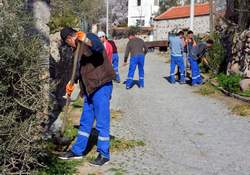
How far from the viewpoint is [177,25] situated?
159 ft

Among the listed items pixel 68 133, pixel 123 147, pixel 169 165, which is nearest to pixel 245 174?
pixel 169 165

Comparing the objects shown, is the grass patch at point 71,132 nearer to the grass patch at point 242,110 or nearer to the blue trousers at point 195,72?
the grass patch at point 242,110

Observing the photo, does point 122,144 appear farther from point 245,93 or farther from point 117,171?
point 245,93

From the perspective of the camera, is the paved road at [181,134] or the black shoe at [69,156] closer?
the paved road at [181,134]

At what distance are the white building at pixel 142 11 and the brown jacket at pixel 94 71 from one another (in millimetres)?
61894

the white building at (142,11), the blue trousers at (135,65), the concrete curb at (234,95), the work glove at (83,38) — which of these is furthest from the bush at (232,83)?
the white building at (142,11)

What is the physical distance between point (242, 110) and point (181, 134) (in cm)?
284

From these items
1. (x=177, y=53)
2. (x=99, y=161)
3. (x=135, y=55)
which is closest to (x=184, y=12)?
(x=177, y=53)

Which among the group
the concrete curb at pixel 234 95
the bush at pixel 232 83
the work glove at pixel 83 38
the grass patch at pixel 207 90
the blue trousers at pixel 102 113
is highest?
the work glove at pixel 83 38

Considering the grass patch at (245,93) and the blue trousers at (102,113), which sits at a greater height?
the blue trousers at (102,113)

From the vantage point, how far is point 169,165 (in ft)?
21.4

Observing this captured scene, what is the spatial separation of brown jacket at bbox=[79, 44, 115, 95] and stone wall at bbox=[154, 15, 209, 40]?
36.5 metres

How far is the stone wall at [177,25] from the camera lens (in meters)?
44.0

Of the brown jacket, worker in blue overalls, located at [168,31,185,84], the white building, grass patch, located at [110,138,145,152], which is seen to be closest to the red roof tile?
the white building
